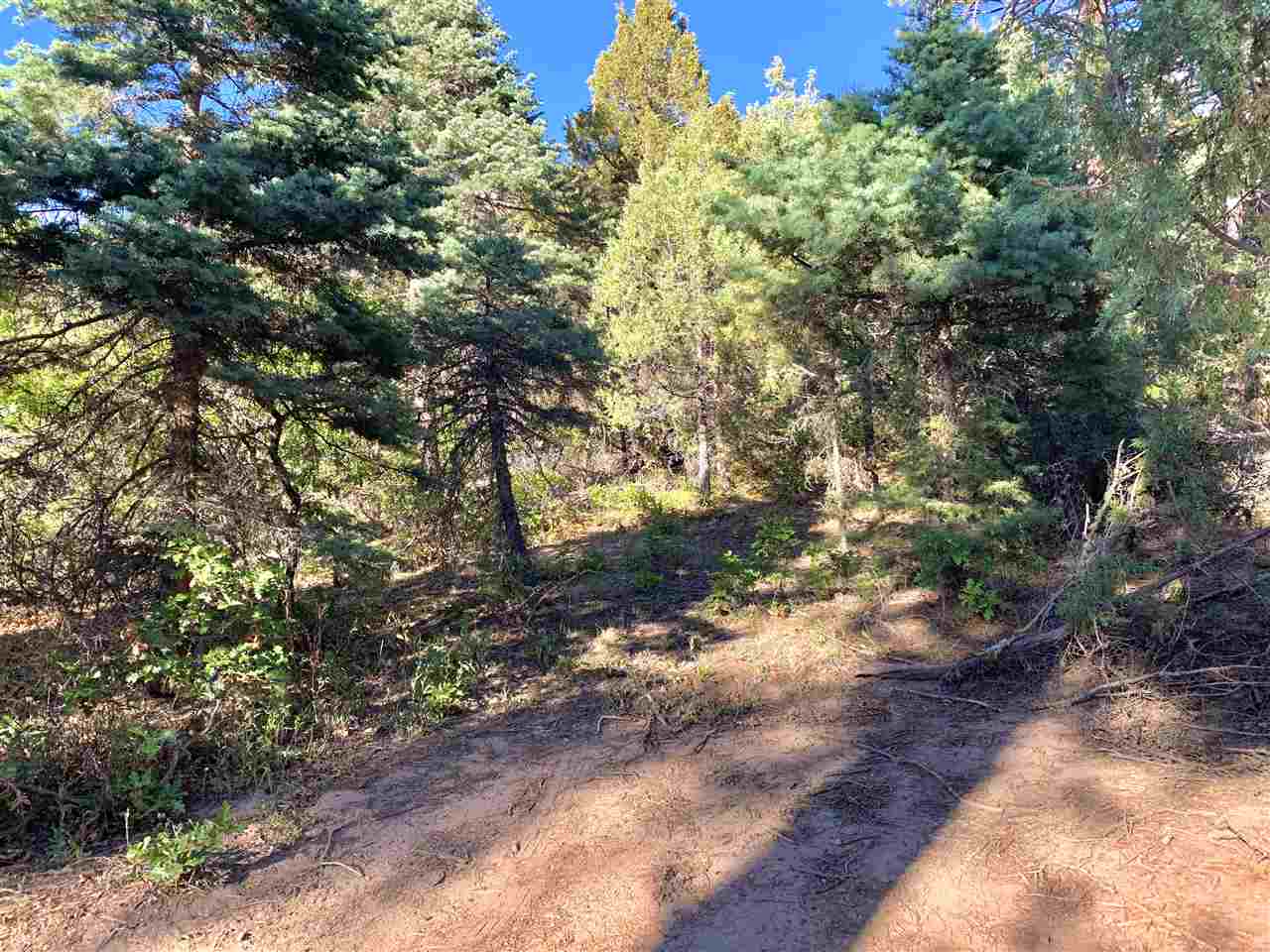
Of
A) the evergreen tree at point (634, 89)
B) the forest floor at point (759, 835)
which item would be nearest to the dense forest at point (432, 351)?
the forest floor at point (759, 835)

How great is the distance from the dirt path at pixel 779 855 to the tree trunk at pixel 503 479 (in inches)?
176

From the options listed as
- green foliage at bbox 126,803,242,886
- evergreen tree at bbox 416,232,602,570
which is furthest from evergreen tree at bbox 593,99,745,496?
green foliage at bbox 126,803,242,886

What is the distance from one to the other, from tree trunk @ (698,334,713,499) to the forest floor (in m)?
9.57

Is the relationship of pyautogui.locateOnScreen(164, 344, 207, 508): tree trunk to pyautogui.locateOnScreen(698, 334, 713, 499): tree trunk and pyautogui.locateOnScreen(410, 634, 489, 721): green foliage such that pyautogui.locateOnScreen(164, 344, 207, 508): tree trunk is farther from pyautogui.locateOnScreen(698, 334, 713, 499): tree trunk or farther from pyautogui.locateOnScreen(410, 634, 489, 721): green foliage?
pyautogui.locateOnScreen(698, 334, 713, 499): tree trunk

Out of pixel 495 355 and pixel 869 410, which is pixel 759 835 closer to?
pixel 495 355

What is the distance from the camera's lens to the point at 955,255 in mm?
7152

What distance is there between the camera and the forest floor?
3.43 m

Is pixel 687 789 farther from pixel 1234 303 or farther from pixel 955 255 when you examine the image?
pixel 955 255

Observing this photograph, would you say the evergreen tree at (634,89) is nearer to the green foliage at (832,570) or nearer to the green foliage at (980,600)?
the green foliage at (832,570)

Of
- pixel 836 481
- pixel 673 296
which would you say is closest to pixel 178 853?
pixel 836 481

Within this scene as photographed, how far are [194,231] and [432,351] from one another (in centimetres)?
397

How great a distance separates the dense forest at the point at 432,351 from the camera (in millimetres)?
4816

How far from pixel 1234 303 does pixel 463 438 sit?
7.86 metres

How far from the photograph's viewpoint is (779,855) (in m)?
4.04
